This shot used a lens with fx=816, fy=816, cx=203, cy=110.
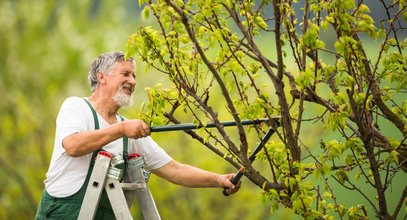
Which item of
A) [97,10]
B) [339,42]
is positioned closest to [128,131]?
[339,42]

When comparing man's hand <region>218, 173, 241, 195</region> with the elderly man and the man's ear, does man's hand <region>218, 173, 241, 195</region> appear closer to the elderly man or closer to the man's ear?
the elderly man

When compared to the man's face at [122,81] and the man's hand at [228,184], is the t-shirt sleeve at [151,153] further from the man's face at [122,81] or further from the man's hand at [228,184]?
the man's hand at [228,184]

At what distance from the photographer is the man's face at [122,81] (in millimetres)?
4035

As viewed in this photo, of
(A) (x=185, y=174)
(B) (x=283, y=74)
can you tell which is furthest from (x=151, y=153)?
(B) (x=283, y=74)

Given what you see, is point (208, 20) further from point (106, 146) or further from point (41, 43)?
point (41, 43)

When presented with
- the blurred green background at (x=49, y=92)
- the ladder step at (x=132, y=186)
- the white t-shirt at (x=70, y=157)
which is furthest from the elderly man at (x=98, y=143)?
the blurred green background at (x=49, y=92)

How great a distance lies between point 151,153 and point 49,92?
35.7 ft

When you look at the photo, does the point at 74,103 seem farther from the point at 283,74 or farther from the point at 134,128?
the point at 283,74

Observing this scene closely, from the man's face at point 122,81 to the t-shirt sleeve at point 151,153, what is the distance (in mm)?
235

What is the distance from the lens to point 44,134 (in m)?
14.4

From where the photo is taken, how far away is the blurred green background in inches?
567

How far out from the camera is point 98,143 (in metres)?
3.64

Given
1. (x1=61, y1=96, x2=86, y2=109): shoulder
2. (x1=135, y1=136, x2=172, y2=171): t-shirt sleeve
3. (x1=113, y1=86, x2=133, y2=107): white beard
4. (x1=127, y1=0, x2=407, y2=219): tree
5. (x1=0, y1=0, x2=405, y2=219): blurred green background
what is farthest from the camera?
(x1=0, y1=0, x2=405, y2=219): blurred green background

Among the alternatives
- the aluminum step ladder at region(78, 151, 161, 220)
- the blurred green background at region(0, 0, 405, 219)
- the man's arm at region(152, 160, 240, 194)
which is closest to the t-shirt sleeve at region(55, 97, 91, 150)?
the aluminum step ladder at region(78, 151, 161, 220)
